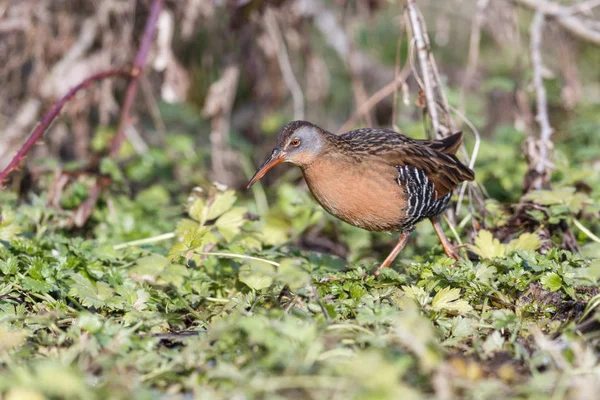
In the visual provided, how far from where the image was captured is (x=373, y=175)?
3.91 meters

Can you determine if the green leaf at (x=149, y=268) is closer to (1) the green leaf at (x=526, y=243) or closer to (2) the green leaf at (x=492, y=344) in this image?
(2) the green leaf at (x=492, y=344)

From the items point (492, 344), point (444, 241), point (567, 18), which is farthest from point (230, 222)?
point (567, 18)

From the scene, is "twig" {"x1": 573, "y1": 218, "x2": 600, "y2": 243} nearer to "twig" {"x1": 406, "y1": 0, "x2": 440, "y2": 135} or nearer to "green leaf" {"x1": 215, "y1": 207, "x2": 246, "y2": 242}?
"twig" {"x1": 406, "y1": 0, "x2": 440, "y2": 135}

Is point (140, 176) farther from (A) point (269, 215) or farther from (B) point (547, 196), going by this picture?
(B) point (547, 196)

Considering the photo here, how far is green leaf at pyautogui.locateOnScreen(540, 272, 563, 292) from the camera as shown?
10.4 ft

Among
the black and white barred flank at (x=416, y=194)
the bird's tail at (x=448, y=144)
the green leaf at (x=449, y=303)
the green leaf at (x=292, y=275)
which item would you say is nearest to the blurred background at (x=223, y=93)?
the bird's tail at (x=448, y=144)

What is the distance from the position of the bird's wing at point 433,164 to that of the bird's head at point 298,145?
1.16 feet

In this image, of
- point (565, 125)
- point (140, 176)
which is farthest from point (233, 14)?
point (565, 125)

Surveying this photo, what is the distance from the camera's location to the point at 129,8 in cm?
592

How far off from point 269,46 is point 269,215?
6.57ft

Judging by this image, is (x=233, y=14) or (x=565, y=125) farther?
(x=565, y=125)

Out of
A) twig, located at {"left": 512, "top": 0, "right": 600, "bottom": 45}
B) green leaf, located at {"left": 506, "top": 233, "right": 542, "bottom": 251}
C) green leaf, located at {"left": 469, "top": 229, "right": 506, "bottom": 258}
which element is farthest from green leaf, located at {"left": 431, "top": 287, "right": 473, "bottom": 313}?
twig, located at {"left": 512, "top": 0, "right": 600, "bottom": 45}

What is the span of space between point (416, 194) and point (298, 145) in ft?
2.26

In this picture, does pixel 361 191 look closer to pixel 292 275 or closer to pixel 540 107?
pixel 292 275
